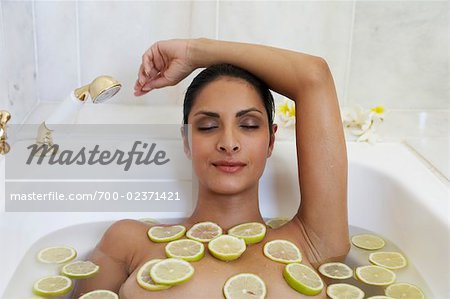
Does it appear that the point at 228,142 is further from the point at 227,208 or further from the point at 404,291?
the point at 404,291

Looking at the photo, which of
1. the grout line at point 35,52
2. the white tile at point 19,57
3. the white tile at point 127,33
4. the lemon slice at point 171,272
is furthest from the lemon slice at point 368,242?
the grout line at point 35,52

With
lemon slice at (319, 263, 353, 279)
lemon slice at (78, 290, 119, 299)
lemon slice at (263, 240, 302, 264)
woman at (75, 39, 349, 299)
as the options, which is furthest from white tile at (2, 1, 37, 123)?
lemon slice at (319, 263, 353, 279)

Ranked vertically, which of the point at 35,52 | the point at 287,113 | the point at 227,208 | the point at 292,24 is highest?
the point at 292,24

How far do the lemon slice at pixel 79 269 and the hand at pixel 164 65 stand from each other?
0.44 meters

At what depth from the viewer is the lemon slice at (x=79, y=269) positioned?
1.34m

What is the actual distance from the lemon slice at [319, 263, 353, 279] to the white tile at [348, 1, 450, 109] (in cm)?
81

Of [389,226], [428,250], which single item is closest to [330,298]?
[428,250]

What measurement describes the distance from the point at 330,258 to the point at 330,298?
0.49 ft

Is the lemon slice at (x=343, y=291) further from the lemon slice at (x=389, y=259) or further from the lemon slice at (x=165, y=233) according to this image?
the lemon slice at (x=165, y=233)

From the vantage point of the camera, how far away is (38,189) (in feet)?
5.02

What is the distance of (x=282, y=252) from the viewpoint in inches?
52.3

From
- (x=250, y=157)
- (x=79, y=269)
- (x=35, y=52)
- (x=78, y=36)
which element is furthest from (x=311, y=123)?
(x=35, y=52)

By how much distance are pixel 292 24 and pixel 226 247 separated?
34.5 inches

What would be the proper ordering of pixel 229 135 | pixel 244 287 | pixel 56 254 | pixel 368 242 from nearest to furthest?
pixel 244 287
pixel 229 135
pixel 56 254
pixel 368 242
